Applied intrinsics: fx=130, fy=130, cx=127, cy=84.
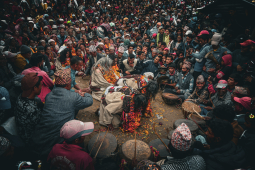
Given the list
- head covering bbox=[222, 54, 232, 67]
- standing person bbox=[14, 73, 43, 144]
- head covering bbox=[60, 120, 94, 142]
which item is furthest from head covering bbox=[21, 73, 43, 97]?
head covering bbox=[222, 54, 232, 67]

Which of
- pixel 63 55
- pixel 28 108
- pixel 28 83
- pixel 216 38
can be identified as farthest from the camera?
pixel 63 55

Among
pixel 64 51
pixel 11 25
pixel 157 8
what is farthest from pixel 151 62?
pixel 157 8

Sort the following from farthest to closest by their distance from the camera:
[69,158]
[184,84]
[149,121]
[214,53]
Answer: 1. [184,84]
2. [214,53]
3. [149,121]
4. [69,158]

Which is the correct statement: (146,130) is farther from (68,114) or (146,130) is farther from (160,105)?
(68,114)

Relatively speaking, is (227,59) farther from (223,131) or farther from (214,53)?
(223,131)

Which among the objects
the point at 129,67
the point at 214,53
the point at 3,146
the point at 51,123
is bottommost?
the point at 129,67

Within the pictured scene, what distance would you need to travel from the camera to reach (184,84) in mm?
5301

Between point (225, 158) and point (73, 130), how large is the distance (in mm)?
2091

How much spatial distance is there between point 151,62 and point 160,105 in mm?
2257

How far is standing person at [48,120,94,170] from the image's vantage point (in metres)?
1.71

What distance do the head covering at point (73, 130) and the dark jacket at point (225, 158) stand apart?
5.74 ft

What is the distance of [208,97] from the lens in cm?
448

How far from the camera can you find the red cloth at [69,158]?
67.1 inches

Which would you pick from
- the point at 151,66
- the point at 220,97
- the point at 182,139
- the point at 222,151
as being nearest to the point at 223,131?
the point at 222,151
